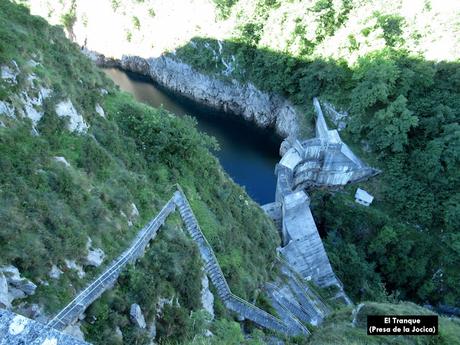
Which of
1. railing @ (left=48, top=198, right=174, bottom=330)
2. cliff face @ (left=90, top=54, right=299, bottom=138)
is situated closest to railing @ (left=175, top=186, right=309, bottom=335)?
railing @ (left=48, top=198, right=174, bottom=330)

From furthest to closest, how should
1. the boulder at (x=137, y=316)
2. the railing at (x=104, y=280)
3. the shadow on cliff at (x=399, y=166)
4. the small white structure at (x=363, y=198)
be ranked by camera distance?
the small white structure at (x=363, y=198) < the shadow on cliff at (x=399, y=166) < the boulder at (x=137, y=316) < the railing at (x=104, y=280)

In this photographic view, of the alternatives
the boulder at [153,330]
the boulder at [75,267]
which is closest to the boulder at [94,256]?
the boulder at [75,267]

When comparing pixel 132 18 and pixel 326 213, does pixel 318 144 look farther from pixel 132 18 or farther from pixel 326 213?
pixel 132 18

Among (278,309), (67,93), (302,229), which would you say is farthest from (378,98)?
(67,93)

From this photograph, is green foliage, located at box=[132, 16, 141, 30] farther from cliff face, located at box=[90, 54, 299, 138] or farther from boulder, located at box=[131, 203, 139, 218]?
boulder, located at box=[131, 203, 139, 218]

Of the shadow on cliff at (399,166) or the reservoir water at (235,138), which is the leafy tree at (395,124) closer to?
the shadow on cliff at (399,166)

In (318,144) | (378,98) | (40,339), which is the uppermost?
(378,98)
